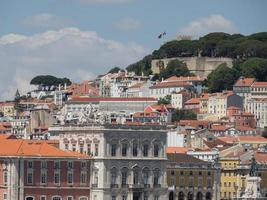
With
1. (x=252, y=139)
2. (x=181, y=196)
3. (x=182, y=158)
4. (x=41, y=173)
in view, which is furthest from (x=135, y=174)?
(x=252, y=139)

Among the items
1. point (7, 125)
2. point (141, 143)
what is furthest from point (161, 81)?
point (141, 143)

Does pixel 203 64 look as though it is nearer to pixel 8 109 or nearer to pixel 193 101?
pixel 193 101

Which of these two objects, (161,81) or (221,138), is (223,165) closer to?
(221,138)

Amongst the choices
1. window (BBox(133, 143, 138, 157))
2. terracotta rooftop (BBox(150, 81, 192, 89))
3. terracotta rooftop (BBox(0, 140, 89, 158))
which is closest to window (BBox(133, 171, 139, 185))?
window (BBox(133, 143, 138, 157))

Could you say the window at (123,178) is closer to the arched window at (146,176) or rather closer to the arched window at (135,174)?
the arched window at (135,174)

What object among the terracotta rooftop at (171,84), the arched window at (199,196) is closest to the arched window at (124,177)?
the arched window at (199,196)

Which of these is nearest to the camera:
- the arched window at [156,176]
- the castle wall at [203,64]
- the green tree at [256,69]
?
the arched window at [156,176]

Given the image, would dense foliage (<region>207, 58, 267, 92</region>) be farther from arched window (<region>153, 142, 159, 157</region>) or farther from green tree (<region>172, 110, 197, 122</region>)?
arched window (<region>153, 142, 159, 157</region>)
